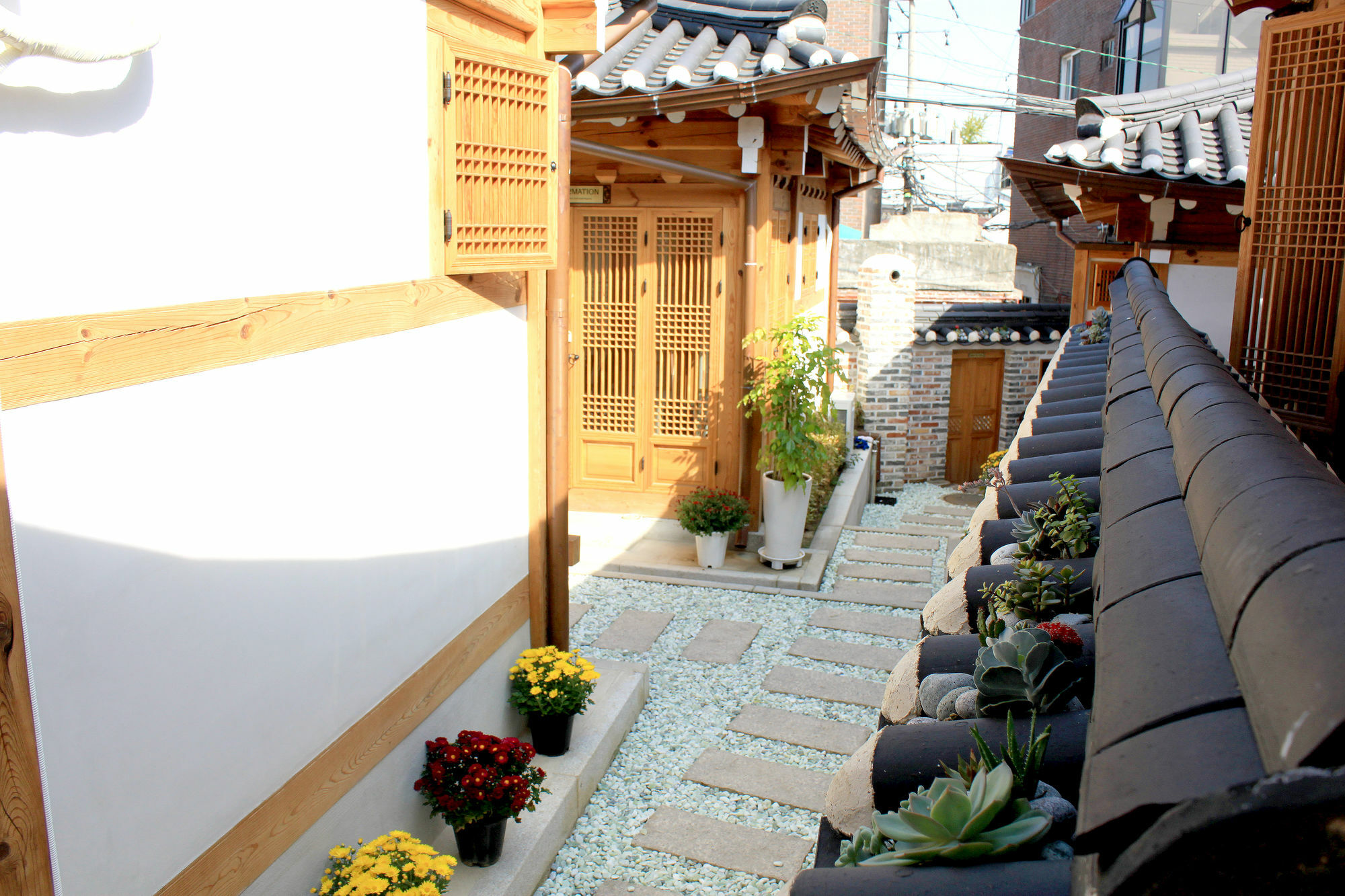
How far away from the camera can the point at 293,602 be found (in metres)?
2.82

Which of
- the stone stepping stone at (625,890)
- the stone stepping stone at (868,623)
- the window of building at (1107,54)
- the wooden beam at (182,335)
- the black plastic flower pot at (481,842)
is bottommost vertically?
the stone stepping stone at (625,890)

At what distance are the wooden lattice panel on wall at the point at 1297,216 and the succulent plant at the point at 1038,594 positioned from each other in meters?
2.84

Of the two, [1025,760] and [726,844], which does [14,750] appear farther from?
[726,844]

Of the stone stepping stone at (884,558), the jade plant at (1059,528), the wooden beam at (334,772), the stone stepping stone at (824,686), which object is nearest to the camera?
the jade plant at (1059,528)

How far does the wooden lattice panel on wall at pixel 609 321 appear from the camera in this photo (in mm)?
8430

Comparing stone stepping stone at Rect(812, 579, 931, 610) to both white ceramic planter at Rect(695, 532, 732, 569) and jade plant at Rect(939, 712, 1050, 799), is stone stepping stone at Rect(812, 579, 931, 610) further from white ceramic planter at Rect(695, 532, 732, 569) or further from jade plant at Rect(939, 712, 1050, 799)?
jade plant at Rect(939, 712, 1050, 799)

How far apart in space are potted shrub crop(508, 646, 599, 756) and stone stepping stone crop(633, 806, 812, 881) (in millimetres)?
582

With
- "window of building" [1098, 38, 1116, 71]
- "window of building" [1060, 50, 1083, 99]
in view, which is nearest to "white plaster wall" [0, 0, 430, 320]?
"window of building" [1098, 38, 1116, 71]

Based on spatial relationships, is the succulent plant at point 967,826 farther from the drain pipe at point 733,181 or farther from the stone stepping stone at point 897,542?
the stone stepping stone at point 897,542

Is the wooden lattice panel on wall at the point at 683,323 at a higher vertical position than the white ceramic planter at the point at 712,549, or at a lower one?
higher

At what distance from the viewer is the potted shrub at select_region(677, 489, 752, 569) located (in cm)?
773

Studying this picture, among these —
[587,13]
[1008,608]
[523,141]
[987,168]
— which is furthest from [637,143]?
[987,168]

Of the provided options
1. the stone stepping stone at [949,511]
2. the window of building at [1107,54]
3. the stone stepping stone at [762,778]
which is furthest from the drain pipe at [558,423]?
the window of building at [1107,54]

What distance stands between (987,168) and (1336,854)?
35.5 metres
